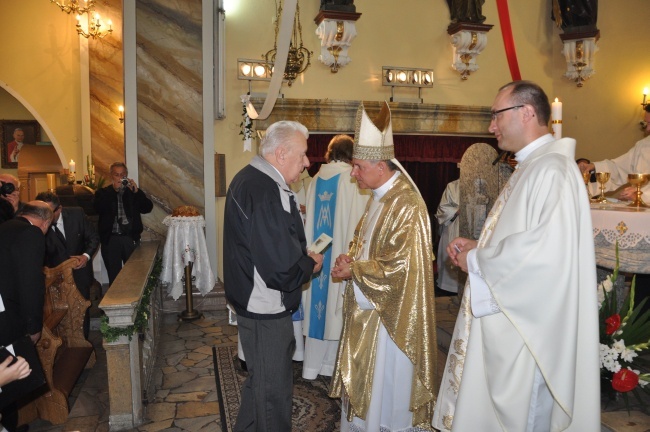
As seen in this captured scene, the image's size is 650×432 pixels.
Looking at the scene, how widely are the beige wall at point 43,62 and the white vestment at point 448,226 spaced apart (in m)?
7.42

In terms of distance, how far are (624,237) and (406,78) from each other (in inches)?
208

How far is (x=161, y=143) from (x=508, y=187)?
15.6ft

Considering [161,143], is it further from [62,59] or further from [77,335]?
[62,59]

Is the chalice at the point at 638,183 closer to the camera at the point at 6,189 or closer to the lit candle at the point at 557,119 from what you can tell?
the lit candle at the point at 557,119

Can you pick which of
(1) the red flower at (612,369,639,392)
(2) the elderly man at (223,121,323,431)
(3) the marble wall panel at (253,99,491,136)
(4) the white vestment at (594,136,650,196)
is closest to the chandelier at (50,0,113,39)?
(3) the marble wall panel at (253,99,491,136)

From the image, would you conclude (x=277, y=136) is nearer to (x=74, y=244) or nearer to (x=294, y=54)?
(x=74, y=244)

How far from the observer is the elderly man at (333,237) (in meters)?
4.34

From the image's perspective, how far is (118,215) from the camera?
590cm

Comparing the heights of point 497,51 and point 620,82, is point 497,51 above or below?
above

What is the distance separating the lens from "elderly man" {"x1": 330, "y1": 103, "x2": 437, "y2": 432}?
288 cm

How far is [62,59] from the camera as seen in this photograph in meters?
10.4

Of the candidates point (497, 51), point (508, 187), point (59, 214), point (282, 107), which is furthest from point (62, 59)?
point (508, 187)

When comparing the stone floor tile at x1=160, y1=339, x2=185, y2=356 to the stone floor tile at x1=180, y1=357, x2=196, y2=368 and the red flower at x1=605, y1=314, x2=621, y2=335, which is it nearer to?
the stone floor tile at x1=180, y1=357, x2=196, y2=368

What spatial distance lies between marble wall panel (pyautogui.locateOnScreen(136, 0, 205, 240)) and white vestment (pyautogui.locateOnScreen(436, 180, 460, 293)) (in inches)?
125
